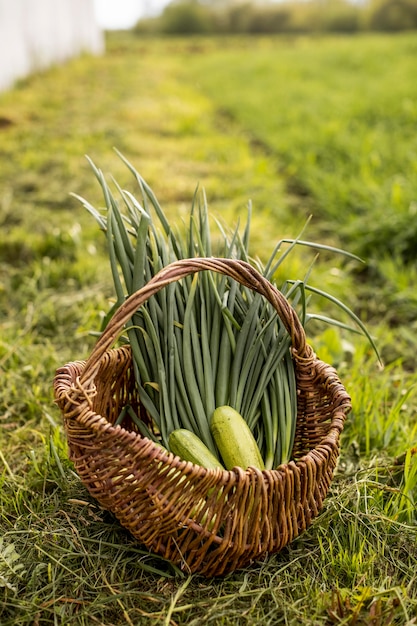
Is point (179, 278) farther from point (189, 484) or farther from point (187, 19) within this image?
point (187, 19)

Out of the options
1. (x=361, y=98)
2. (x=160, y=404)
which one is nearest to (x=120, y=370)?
(x=160, y=404)

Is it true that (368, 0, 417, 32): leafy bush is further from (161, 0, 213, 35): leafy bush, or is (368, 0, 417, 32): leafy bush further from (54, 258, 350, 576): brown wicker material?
(54, 258, 350, 576): brown wicker material

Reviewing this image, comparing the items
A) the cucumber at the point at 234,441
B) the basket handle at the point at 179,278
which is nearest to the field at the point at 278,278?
the cucumber at the point at 234,441

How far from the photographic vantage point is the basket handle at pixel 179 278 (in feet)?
4.31

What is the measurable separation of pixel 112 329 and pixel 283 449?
20.7 inches

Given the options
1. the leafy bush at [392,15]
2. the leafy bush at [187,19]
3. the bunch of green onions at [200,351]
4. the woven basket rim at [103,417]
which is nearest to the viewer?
the woven basket rim at [103,417]

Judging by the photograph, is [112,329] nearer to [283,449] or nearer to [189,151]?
[283,449]

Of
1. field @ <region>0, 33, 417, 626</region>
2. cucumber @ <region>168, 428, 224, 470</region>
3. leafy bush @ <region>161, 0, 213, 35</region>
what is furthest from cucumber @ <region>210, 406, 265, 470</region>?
leafy bush @ <region>161, 0, 213, 35</region>

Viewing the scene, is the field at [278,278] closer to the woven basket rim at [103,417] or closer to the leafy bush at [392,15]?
the woven basket rim at [103,417]

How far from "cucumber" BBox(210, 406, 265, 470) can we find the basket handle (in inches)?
9.3

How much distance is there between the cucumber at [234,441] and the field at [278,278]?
23 cm

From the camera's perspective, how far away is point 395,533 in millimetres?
1575

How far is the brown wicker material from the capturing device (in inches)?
50.3

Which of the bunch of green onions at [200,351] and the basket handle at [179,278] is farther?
the bunch of green onions at [200,351]
